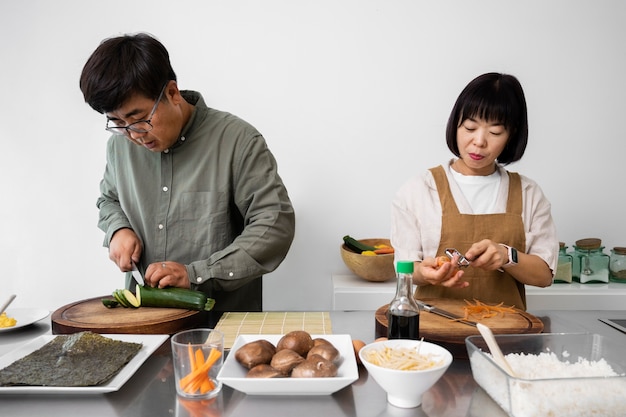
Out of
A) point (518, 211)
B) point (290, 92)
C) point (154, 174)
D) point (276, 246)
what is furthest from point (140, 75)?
point (290, 92)

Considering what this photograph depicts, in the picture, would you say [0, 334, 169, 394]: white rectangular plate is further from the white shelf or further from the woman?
the white shelf

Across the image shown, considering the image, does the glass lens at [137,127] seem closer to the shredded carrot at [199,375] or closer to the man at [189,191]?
the man at [189,191]

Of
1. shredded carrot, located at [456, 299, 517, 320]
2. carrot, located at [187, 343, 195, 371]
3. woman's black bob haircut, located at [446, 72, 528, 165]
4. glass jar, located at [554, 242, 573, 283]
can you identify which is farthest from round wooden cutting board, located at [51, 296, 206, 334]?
glass jar, located at [554, 242, 573, 283]

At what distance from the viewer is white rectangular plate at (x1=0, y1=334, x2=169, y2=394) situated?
4.03ft

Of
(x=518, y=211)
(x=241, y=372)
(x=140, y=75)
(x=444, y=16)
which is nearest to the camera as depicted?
(x=241, y=372)

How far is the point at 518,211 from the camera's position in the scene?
2.08 m

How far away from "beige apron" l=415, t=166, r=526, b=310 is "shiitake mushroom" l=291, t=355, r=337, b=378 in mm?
911

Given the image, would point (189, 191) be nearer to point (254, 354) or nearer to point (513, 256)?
point (254, 354)

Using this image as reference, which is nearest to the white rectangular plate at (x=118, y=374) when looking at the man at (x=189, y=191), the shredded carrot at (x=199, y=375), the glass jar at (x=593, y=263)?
the shredded carrot at (x=199, y=375)

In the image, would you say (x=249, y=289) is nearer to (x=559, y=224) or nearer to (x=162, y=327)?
(x=162, y=327)

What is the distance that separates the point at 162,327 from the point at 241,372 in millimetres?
511

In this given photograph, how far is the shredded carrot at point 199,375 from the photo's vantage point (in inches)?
48.4

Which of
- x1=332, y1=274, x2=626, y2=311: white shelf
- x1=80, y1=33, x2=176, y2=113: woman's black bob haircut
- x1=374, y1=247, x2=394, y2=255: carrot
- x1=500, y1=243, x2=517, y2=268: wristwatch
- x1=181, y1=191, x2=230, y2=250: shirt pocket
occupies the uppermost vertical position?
x1=80, y1=33, x2=176, y2=113: woman's black bob haircut

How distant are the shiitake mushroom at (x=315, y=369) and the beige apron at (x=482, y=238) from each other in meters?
0.91
